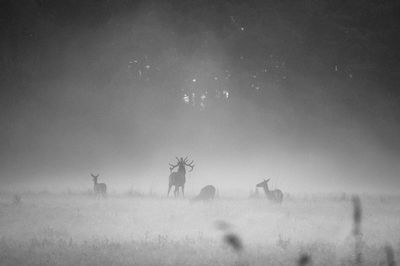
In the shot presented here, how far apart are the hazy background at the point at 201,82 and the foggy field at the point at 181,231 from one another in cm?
2221

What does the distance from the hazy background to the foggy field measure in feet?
72.9

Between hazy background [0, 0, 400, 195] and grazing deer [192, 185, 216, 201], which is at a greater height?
hazy background [0, 0, 400, 195]

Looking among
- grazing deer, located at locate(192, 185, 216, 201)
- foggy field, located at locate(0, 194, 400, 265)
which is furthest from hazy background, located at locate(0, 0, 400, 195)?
foggy field, located at locate(0, 194, 400, 265)

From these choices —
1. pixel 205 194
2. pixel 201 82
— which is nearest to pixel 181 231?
pixel 205 194

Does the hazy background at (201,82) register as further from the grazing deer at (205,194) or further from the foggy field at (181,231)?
the foggy field at (181,231)

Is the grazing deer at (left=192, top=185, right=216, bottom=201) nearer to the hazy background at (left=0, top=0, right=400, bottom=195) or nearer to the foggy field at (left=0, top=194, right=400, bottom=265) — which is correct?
the foggy field at (left=0, top=194, right=400, bottom=265)

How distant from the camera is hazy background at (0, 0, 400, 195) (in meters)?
43.0

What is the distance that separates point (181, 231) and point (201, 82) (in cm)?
3181

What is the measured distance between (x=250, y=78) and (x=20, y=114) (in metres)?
17.3

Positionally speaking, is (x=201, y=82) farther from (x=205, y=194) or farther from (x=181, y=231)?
(x=181, y=231)

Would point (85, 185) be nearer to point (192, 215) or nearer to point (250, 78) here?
point (192, 215)

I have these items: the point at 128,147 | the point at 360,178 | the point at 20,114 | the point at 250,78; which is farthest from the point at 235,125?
the point at 20,114

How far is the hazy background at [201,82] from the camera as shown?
141 ft

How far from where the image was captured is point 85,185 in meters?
28.5
